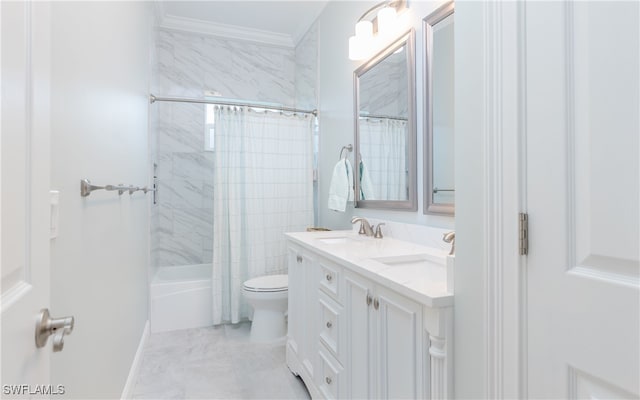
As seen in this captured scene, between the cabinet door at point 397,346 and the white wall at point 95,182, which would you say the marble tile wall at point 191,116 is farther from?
the cabinet door at point 397,346

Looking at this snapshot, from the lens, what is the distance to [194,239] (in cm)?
356

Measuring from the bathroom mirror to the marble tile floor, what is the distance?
1.22 m

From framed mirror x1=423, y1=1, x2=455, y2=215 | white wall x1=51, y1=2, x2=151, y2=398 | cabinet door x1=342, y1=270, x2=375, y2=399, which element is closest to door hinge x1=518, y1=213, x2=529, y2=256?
cabinet door x1=342, y1=270, x2=375, y2=399

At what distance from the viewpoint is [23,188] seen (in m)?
0.53

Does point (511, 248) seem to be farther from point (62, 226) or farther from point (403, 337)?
point (62, 226)

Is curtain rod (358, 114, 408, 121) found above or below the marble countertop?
above

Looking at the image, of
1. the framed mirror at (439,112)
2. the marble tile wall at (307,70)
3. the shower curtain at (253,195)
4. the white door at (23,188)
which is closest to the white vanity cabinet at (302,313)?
the framed mirror at (439,112)

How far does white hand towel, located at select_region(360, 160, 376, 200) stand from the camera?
2190 mm

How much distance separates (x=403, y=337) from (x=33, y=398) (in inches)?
34.4

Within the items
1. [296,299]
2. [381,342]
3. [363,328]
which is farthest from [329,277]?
[296,299]

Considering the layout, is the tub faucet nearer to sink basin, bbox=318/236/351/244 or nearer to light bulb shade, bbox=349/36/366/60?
sink basin, bbox=318/236/351/244

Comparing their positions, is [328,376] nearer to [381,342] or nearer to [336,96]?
[381,342]

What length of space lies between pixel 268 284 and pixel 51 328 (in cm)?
199

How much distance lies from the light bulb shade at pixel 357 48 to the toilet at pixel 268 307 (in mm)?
1701
